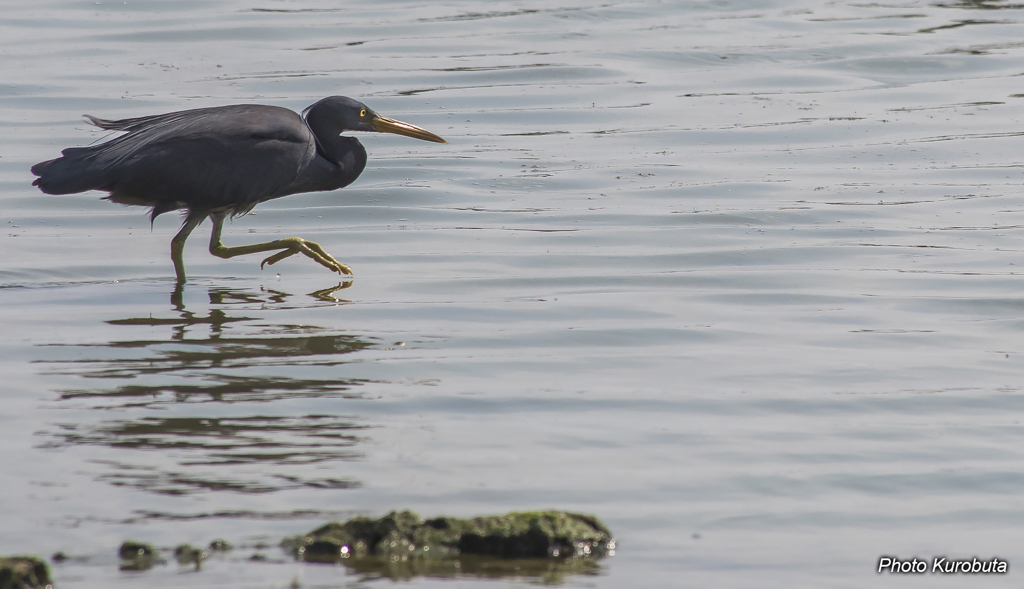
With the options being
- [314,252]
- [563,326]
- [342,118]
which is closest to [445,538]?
[563,326]

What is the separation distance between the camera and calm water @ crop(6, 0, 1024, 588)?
4.22 meters

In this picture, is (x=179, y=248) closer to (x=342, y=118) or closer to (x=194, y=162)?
(x=194, y=162)

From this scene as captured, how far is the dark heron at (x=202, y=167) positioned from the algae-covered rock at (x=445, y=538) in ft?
13.3

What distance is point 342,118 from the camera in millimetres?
8602

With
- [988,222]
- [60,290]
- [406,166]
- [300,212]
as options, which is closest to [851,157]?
[988,222]

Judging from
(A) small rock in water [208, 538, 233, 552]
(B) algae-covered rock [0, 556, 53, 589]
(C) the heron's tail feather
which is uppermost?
(C) the heron's tail feather

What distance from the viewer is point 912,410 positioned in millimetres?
5359

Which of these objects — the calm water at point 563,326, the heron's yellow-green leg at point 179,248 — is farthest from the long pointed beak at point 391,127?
the heron's yellow-green leg at point 179,248

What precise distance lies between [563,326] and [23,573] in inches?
142

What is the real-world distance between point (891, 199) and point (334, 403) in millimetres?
5741

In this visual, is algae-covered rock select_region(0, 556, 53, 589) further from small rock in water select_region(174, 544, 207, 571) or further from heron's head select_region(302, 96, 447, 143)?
heron's head select_region(302, 96, 447, 143)

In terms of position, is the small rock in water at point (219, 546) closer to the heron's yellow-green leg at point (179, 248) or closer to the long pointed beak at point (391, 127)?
the heron's yellow-green leg at point (179, 248)

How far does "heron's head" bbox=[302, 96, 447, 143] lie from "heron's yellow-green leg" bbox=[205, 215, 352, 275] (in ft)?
3.00

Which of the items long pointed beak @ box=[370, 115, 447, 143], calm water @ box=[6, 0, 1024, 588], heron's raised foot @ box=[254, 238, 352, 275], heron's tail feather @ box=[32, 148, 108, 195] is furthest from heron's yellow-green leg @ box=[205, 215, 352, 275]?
long pointed beak @ box=[370, 115, 447, 143]
